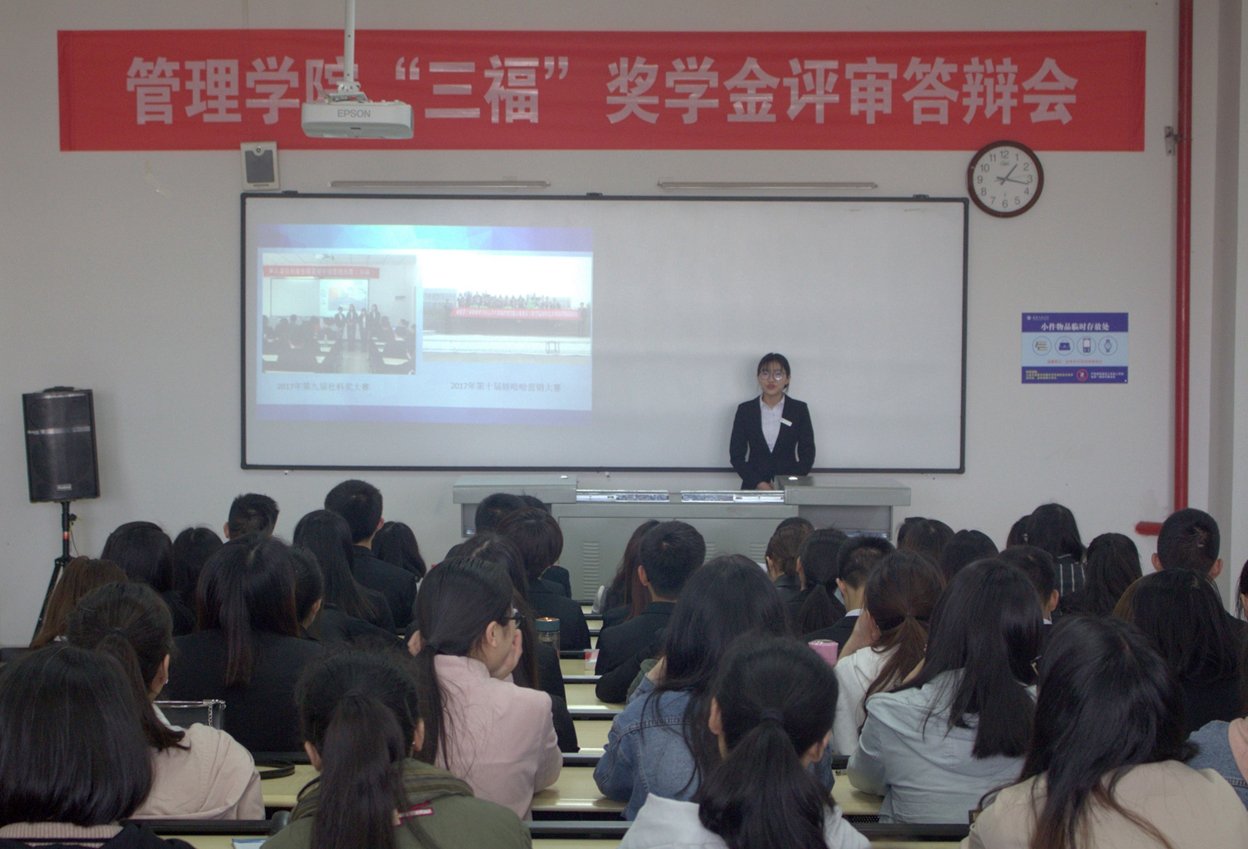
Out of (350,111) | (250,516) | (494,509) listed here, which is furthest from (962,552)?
(350,111)

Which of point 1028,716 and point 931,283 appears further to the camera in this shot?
point 931,283

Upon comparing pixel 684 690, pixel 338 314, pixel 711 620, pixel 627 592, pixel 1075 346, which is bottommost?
pixel 627 592

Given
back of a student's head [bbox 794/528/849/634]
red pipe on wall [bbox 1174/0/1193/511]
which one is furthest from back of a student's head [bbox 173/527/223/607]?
red pipe on wall [bbox 1174/0/1193/511]

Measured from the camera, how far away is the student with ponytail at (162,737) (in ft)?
5.05

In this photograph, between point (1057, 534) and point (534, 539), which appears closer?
point (534, 539)

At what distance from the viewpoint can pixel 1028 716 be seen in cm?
169

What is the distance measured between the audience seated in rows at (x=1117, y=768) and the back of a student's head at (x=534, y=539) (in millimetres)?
1717

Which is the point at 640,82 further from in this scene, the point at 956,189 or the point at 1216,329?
the point at 1216,329

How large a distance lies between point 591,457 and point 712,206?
1.39 metres

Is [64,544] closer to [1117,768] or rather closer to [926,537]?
[926,537]

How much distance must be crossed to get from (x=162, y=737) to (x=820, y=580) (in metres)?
1.68

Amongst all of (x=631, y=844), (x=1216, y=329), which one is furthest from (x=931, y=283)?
(x=631, y=844)

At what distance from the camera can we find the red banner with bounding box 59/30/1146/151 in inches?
201

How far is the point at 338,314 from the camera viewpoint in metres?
5.21
